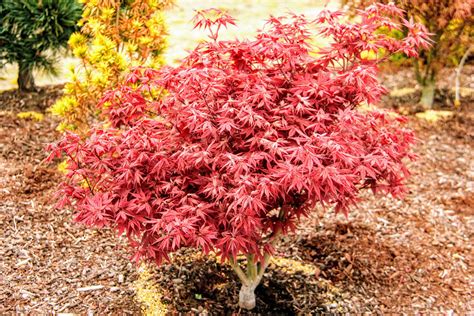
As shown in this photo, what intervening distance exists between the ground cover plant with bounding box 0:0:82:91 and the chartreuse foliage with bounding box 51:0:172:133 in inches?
67.0

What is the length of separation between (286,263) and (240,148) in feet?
5.21

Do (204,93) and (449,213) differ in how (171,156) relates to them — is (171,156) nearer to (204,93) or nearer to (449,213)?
(204,93)

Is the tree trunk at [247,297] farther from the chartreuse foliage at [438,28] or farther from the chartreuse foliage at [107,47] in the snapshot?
the chartreuse foliage at [438,28]

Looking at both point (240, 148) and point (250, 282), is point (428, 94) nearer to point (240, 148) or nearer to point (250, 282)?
point (250, 282)

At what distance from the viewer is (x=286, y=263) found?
422cm

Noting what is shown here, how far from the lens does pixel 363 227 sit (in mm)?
4816

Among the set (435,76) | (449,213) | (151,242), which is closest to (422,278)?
(449,213)

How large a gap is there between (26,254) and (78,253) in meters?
0.40

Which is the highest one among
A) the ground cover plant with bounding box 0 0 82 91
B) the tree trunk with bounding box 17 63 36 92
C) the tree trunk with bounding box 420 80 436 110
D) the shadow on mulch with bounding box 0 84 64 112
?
the ground cover plant with bounding box 0 0 82 91

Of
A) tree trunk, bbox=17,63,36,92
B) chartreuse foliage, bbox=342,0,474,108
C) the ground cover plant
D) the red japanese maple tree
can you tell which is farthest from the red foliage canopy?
tree trunk, bbox=17,63,36,92

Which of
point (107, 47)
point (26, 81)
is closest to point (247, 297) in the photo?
point (107, 47)

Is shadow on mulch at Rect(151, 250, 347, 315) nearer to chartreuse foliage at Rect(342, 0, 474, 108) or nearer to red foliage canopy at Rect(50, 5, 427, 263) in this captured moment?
red foliage canopy at Rect(50, 5, 427, 263)

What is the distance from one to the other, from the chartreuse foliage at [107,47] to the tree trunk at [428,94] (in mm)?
4209

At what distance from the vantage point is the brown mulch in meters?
3.76
